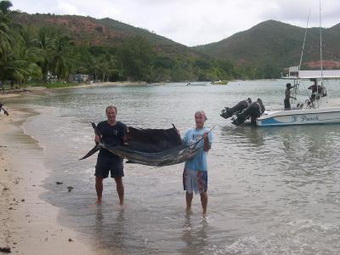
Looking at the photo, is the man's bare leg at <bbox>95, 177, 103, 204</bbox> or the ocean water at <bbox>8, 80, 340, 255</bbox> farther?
the man's bare leg at <bbox>95, 177, 103, 204</bbox>

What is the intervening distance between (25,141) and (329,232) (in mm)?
12876

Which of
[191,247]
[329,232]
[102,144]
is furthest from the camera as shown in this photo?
[102,144]

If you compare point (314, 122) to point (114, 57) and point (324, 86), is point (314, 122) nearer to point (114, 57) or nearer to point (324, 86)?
point (324, 86)

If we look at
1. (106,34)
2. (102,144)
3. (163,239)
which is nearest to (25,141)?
(102,144)

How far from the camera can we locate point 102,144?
27.2 ft

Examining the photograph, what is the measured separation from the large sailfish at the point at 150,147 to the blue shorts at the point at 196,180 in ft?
1.15

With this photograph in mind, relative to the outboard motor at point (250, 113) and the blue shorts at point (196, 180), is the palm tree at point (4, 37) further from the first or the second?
the blue shorts at point (196, 180)

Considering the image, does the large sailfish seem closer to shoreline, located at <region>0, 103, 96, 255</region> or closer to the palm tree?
shoreline, located at <region>0, 103, 96, 255</region>

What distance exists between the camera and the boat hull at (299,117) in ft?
78.5

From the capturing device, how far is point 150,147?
852 cm

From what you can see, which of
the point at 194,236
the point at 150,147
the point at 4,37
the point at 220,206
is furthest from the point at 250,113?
the point at 4,37

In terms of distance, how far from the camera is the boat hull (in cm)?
2392

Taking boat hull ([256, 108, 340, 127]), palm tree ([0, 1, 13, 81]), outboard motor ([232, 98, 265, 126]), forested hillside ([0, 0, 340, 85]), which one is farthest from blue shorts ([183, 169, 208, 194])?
palm tree ([0, 1, 13, 81])

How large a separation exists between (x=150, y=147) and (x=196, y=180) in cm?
111
